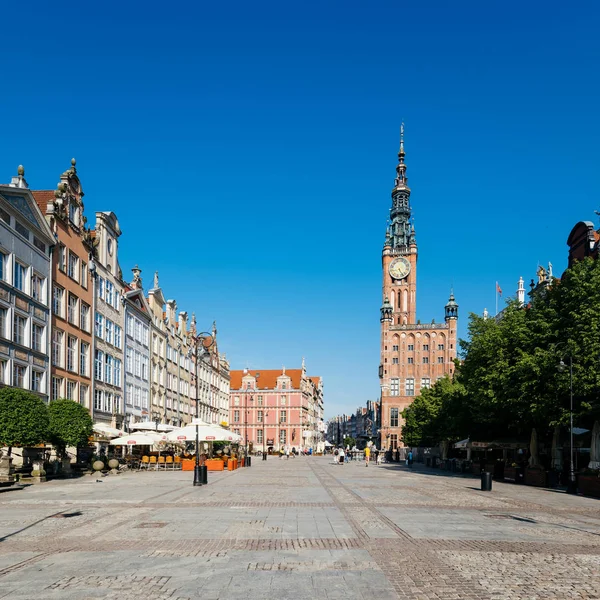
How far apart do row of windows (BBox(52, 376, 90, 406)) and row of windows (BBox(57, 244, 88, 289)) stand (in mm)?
6570

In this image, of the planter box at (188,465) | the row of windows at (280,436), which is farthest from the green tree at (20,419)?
the row of windows at (280,436)

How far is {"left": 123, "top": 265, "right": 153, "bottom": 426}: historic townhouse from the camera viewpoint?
56625 millimetres

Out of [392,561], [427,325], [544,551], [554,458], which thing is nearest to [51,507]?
[392,561]

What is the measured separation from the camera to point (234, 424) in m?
132

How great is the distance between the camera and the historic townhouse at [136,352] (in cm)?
5662

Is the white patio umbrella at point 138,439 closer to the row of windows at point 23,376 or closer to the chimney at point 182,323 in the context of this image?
the row of windows at point 23,376

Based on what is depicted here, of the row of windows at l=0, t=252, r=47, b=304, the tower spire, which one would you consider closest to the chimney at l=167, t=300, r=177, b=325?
the row of windows at l=0, t=252, r=47, b=304

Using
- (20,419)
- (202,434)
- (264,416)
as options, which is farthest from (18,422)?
(264,416)

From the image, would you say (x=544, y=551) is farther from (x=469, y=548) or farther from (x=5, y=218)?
(x=5, y=218)

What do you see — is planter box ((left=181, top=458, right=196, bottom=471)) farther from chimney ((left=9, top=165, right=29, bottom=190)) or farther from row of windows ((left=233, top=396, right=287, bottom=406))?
row of windows ((left=233, top=396, right=287, bottom=406))

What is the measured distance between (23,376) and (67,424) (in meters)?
4.41

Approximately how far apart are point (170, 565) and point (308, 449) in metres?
122

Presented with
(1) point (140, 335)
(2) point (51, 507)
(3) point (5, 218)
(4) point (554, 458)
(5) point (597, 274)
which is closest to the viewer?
(2) point (51, 507)

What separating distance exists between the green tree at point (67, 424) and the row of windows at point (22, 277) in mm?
6512
